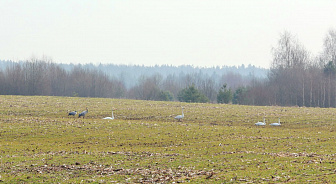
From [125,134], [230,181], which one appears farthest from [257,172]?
[125,134]

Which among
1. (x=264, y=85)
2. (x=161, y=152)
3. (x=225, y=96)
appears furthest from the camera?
(x=264, y=85)

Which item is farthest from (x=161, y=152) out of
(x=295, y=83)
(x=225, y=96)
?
(x=295, y=83)

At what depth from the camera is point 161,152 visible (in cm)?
2350

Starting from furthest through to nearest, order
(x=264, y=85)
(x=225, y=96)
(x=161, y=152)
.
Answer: (x=264, y=85)
(x=225, y=96)
(x=161, y=152)

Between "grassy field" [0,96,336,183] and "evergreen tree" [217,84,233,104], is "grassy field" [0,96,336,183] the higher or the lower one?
the lower one

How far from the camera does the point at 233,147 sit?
25.1 m

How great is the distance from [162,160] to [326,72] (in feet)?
279

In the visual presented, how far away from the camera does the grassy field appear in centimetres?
1648

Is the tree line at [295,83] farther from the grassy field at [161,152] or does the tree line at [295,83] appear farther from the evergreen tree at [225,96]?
the grassy field at [161,152]

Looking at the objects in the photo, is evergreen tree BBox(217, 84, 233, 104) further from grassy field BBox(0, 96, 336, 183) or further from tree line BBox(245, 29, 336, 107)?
grassy field BBox(0, 96, 336, 183)

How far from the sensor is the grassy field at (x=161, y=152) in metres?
16.5

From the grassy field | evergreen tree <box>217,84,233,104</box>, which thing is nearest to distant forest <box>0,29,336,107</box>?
evergreen tree <box>217,84,233,104</box>

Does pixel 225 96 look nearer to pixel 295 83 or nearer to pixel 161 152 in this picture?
pixel 295 83

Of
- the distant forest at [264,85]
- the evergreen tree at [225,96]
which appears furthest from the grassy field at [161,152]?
the distant forest at [264,85]
